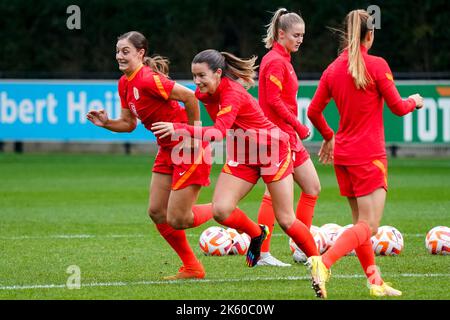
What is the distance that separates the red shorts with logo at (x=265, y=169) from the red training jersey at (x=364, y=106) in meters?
0.81

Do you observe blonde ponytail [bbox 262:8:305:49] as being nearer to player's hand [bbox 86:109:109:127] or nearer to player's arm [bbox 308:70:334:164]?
player's arm [bbox 308:70:334:164]

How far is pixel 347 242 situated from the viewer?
26.1 ft

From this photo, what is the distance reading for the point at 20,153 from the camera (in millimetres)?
29578

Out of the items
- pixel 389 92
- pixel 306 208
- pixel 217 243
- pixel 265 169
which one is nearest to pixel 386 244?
pixel 306 208

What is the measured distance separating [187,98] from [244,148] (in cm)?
67

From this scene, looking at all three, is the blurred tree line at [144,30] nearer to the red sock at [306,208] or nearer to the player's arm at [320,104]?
the red sock at [306,208]

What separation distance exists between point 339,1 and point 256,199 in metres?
15.2

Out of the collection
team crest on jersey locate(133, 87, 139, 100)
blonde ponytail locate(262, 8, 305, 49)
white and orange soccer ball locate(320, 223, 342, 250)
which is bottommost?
white and orange soccer ball locate(320, 223, 342, 250)

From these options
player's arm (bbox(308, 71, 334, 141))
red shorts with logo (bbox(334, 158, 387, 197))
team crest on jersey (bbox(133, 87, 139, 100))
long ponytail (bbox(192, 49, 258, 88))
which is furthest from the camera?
team crest on jersey (bbox(133, 87, 139, 100))

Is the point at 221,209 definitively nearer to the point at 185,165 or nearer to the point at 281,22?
the point at 185,165

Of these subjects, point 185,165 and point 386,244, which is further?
point 386,244

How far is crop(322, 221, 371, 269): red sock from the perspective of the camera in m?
7.94

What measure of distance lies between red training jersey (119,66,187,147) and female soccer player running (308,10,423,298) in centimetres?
163

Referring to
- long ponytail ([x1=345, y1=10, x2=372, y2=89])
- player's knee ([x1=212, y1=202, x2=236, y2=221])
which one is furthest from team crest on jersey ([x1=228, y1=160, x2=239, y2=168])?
long ponytail ([x1=345, y1=10, x2=372, y2=89])
